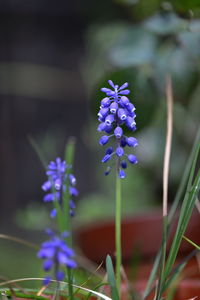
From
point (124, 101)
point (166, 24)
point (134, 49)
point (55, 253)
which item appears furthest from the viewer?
point (134, 49)

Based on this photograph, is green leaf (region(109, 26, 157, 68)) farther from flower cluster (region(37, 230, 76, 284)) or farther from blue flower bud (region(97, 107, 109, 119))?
flower cluster (region(37, 230, 76, 284))

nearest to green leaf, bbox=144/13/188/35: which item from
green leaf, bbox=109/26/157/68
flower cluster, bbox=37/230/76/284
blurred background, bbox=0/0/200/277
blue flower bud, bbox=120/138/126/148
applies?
green leaf, bbox=109/26/157/68

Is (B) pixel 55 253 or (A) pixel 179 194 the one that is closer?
(B) pixel 55 253

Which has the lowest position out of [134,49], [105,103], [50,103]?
[105,103]

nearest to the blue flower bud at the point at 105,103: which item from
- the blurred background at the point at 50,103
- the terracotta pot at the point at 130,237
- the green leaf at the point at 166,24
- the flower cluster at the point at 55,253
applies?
the flower cluster at the point at 55,253

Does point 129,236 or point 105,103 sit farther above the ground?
point 105,103

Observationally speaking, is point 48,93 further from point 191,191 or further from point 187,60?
point 191,191

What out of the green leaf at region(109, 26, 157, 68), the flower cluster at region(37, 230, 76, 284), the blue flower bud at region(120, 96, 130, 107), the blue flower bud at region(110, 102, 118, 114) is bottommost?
the flower cluster at region(37, 230, 76, 284)

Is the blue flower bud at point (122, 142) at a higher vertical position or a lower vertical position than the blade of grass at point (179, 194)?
higher

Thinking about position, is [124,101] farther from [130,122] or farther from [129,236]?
[129,236]

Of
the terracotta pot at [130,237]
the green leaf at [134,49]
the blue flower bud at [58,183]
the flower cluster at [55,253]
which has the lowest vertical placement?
the flower cluster at [55,253]

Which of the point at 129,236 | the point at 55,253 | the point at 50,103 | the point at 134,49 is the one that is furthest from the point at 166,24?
the point at 50,103

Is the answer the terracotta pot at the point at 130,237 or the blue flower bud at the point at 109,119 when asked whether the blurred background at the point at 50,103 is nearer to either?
Answer: the terracotta pot at the point at 130,237

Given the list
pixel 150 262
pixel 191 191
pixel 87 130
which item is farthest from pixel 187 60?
pixel 87 130
